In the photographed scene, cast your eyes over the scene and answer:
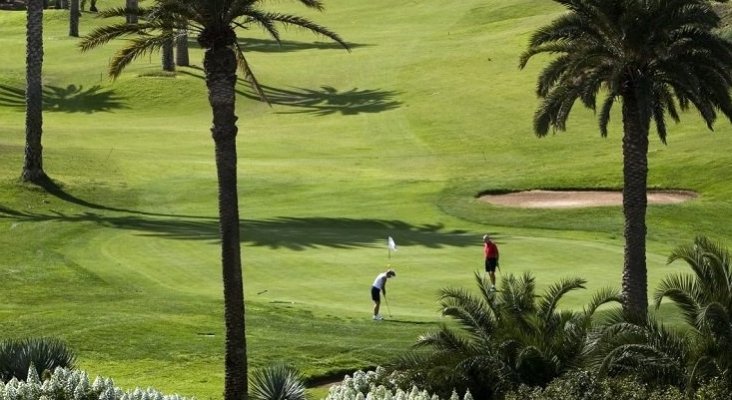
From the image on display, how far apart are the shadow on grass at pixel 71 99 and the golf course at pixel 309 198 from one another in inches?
5.6

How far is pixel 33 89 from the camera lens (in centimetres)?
4875

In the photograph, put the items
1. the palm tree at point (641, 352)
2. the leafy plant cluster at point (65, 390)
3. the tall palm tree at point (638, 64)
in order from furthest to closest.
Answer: the tall palm tree at point (638, 64) → the palm tree at point (641, 352) → the leafy plant cluster at point (65, 390)

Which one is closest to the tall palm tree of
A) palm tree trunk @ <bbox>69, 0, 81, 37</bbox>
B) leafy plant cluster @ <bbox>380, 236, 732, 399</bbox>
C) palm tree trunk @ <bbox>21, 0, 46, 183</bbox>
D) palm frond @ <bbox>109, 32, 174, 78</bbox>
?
leafy plant cluster @ <bbox>380, 236, 732, 399</bbox>

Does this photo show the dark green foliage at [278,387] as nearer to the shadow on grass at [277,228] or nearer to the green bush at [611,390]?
the green bush at [611,390]

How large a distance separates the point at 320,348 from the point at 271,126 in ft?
139

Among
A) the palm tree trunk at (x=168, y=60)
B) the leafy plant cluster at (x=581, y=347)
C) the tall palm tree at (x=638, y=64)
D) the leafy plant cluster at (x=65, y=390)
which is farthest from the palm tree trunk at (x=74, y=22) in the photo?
the leafy plant cluster at (x=65, y=390)


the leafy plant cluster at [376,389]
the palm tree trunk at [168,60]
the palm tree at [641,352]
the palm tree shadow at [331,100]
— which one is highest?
the palm tree trunk at [168,60]

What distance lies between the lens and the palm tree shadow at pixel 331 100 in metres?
71.8

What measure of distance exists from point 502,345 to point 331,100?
178ft

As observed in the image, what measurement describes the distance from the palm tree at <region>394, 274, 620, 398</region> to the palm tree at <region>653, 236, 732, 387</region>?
1.61 metres

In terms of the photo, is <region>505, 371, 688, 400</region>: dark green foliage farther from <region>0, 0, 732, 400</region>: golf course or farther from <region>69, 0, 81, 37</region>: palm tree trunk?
<region>69, 0, 81, 37</region>: palm tree trunk

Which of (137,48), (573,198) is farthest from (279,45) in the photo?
(137,48)

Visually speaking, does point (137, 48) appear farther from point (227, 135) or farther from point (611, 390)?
point (611, 390)

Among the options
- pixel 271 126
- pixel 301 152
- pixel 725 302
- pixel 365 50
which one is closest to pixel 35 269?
pixel 725 302
